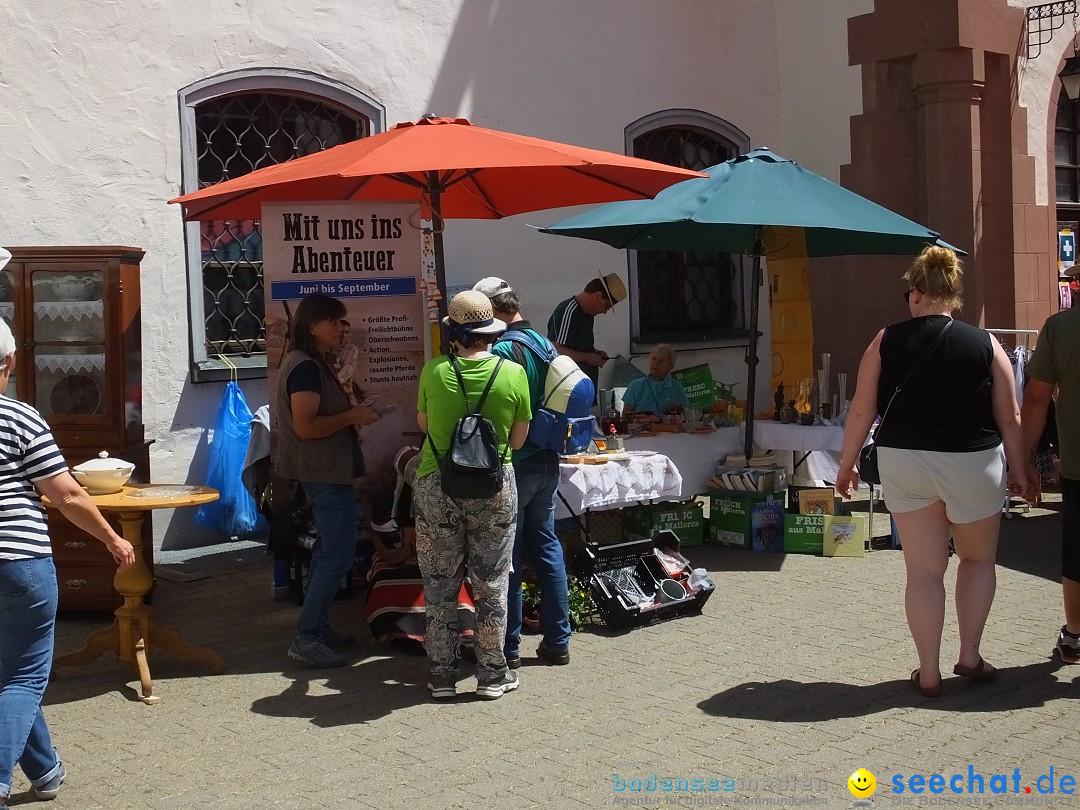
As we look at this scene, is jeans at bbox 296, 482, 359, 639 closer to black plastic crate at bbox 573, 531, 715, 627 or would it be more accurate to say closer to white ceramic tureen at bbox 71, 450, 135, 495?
white ceramic tureen at bbox 71, 450, 135, 495

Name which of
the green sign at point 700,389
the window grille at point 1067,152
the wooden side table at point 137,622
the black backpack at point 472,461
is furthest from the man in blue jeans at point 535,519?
the window grille at point 1067,152

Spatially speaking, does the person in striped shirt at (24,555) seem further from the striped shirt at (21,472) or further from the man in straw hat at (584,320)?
the man in straw hat at (584,320)

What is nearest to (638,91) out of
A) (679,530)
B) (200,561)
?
(679,530)

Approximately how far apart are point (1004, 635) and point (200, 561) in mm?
4974

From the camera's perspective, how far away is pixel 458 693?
5383 millimetres

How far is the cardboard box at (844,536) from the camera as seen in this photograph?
803 cm

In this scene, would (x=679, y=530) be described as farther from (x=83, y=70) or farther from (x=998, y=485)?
(x=83, y=70)

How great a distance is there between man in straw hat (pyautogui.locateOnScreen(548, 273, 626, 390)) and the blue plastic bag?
7.40 ft

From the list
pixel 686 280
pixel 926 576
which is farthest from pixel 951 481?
pixel 686 280

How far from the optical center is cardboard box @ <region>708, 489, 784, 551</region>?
8250 millimetres

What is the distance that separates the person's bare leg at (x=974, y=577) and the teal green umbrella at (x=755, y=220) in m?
2.94

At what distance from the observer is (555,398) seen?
18.4 feet

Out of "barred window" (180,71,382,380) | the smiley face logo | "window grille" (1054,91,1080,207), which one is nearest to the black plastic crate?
the smiley face logo

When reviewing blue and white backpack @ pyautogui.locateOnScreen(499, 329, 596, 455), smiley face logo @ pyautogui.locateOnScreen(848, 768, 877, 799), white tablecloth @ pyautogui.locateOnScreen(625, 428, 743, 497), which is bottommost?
smiley face logo @ pyautogui.locateOnScreen(848, 768, 877, 799)
